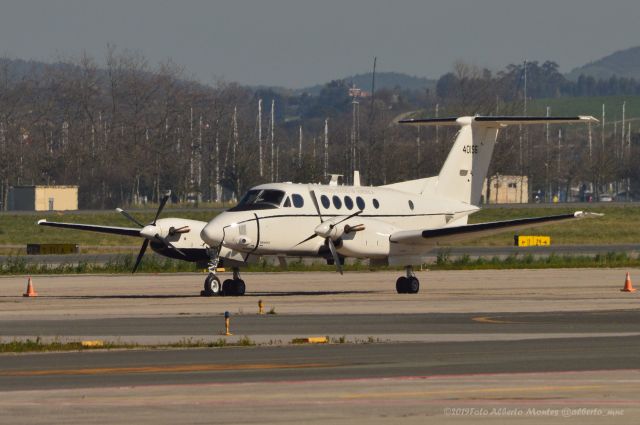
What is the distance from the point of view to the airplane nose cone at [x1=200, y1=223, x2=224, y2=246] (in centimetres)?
3375

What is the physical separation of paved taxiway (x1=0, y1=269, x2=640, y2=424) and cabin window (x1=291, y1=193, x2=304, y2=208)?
2648 millimetres

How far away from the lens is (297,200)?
118 ft

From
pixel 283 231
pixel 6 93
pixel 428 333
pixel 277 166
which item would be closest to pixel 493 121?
pixel 283 231

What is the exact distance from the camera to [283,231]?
35.3 m

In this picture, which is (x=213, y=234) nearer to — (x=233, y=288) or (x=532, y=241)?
(x=233, y=288)

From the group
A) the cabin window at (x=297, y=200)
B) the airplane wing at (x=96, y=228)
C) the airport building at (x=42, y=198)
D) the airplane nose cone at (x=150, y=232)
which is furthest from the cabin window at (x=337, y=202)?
the airport building at (x=42, y=198)

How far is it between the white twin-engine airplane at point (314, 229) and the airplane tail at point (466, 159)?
1.50m

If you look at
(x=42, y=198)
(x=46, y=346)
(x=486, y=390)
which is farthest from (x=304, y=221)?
(x=42, y=198)

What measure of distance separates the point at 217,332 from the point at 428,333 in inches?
164

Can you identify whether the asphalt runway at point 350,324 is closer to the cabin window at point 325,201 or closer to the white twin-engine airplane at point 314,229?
the white twin-engine airplane at point 314,229

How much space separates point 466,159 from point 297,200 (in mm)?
7390

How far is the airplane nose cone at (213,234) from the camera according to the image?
3375 cm

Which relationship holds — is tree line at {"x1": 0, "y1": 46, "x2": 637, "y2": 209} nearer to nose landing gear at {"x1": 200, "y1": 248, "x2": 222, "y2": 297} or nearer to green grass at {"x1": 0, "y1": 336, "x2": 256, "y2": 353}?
nose landing gear at {"x1": 200, "y1": 248, "x2": 222, "y2": 297}

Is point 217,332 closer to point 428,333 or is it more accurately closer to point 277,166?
Answer: point 428,333
